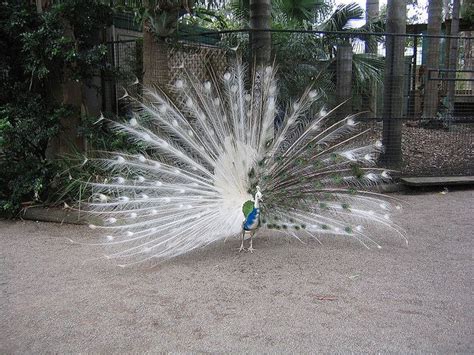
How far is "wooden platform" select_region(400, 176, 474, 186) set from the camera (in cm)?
809

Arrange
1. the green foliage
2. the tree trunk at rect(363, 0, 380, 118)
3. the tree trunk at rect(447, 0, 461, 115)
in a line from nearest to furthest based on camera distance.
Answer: the green foliage < the tree trunk at rect(363, 0, 380, 118) < the tree trunk at rect(447, 0, 461, 115)

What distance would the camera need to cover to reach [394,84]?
27.5 ft

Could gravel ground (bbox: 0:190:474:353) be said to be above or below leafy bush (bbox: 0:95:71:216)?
below

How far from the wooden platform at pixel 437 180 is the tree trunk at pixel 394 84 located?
53 centimetres

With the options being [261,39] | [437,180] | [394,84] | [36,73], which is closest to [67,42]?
[36,73]

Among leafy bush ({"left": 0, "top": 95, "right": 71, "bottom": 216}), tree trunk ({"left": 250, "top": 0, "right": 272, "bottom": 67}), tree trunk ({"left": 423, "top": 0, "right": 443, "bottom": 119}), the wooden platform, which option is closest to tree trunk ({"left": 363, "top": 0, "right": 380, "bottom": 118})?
tree trunk ({"left": 423, "top": 0, "right": 443, "bottom": 119})

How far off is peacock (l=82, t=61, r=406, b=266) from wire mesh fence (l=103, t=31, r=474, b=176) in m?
1.98

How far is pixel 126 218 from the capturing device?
4809 mm

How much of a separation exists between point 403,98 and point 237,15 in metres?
4.75

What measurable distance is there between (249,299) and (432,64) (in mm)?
8520

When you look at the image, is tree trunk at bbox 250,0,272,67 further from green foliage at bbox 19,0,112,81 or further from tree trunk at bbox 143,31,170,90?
green foliage at bbox 19,0,112,81

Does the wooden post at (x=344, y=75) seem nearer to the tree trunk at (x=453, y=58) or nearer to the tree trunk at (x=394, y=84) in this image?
the tree trunk at (x=394, y=84)

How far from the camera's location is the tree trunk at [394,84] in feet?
27.4

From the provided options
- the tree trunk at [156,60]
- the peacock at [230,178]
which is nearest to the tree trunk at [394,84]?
the peacock at [230,178]
